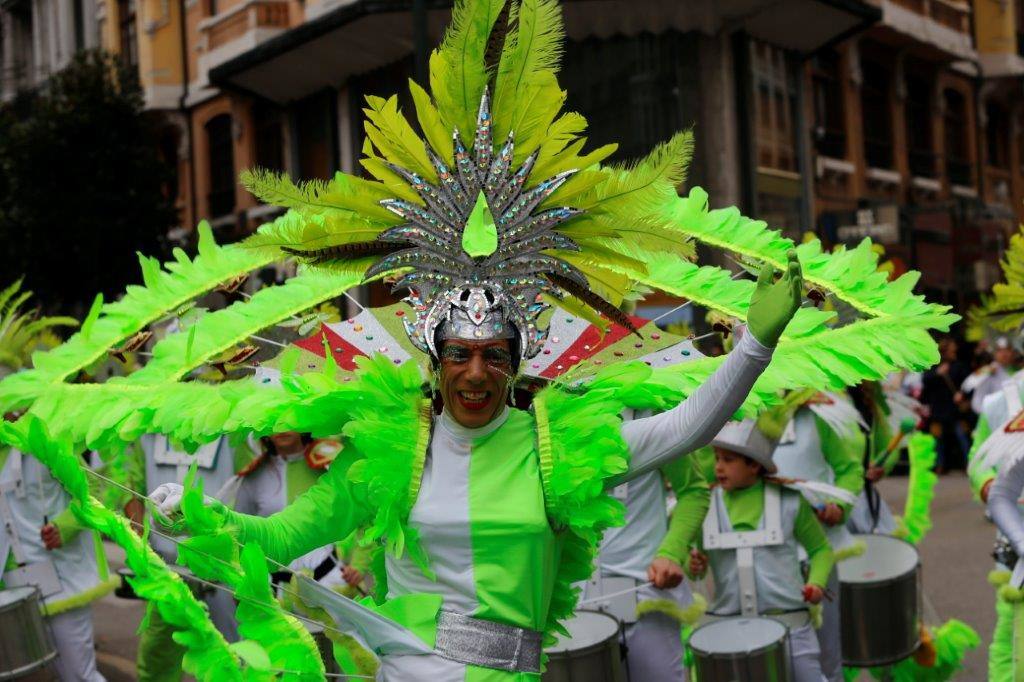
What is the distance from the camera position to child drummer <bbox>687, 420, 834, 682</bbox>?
248 inches

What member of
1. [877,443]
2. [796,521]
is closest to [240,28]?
[877,443]

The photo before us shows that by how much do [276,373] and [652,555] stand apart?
2468mm

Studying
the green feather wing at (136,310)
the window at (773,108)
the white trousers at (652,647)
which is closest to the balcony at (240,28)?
the window at (773,108)

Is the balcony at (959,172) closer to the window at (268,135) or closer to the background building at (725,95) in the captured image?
the background building at (725,95)

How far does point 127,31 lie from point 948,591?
22.7m

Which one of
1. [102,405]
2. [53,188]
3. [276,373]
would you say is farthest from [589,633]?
[53,188]

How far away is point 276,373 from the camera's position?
457 centimetres

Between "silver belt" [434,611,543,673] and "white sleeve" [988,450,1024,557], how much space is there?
8.49 feet

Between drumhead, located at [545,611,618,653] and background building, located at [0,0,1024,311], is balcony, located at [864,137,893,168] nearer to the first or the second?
background building, located at [0,0,1024,311]

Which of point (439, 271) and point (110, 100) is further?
point (110, 100)

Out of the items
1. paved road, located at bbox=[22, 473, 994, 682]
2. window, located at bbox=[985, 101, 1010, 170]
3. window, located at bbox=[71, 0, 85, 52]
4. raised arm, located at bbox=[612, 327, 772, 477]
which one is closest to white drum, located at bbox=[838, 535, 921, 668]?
paved road, located at bbox=[22, 473, 994, 682]

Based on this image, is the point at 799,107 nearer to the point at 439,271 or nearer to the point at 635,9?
the point at 635,9

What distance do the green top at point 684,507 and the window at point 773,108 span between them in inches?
589

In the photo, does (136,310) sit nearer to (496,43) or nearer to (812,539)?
(496,43)
